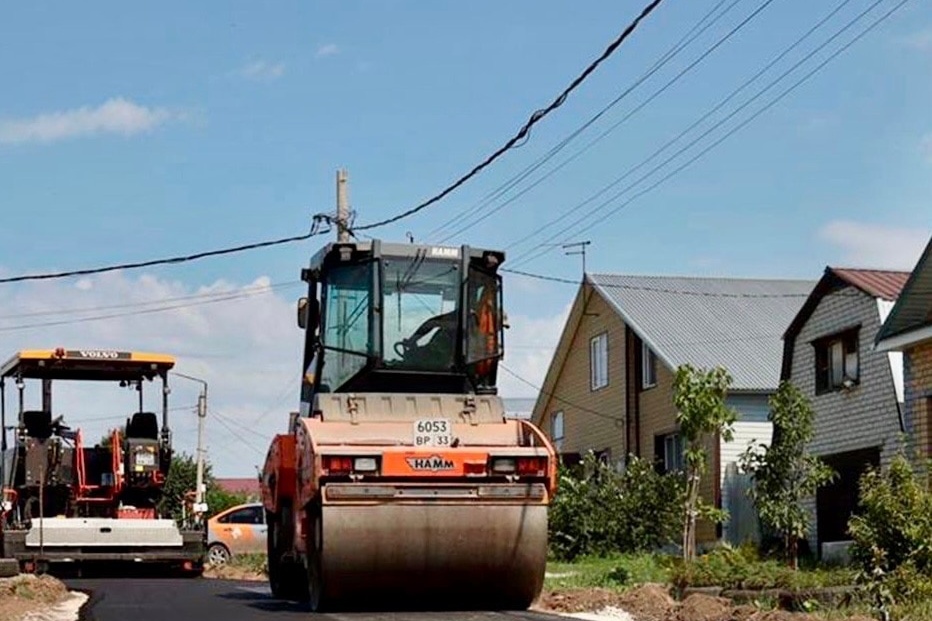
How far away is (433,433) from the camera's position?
A: 1555 centimetres

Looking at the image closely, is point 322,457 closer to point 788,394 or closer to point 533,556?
point 533,556

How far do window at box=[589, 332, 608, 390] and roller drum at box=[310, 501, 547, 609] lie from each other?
25971 millimetres

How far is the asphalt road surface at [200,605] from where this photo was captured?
15.0m

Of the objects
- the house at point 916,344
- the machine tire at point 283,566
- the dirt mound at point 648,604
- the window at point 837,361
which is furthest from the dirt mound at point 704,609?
the window at point 837,361

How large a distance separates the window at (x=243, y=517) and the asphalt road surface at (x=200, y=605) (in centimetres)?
1098

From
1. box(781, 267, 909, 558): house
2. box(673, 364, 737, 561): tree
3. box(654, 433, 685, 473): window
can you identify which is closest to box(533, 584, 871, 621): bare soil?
box(673, 364, 737, 561): tree

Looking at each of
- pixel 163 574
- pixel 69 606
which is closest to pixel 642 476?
pixel 163 574

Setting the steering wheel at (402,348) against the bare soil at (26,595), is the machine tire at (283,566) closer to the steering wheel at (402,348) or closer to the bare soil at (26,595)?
the steering wheel at (402,348)

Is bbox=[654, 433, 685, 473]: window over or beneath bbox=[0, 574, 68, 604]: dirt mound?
over

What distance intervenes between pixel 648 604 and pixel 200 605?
467 cm

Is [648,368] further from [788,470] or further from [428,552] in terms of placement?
[428,552]

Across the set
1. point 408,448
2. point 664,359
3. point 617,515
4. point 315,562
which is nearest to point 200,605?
point 315,562

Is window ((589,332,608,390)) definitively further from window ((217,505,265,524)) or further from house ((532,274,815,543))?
window ((217,505,265,524))

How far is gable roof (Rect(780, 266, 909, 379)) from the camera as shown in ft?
95.9
